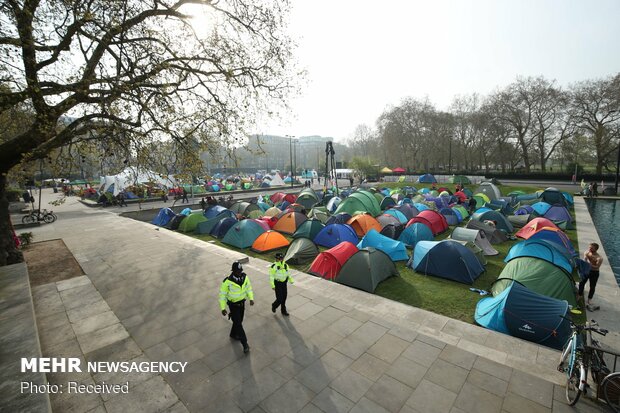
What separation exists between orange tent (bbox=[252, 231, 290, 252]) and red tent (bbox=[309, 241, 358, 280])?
163 inches

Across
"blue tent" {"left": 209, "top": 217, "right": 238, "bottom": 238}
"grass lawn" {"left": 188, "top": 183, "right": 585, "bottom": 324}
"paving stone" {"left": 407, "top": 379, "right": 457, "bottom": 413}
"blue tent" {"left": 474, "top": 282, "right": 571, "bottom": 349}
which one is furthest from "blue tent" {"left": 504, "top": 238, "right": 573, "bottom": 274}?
"blue tent" {"left": 209, "top": 217, "right": 238, "bottom": 238}

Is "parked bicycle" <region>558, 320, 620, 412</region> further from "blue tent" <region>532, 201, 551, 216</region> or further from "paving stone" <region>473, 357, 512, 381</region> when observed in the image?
"blue tent" <region>532, 201, 551, 216</region>

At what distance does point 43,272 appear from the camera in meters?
10.5

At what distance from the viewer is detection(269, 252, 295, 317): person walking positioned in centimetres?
689

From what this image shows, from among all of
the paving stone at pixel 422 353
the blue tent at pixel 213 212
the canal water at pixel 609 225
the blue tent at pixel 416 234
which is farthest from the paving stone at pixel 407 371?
the blue tent at pixel 213 212

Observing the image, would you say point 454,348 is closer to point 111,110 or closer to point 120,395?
point 120,395

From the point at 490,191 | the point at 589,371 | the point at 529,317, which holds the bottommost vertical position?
the point at 589,371

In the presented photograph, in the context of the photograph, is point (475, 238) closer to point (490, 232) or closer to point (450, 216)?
point (490, 232)

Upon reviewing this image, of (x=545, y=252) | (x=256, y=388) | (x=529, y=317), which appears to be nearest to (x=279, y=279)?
(x=256, y=388)

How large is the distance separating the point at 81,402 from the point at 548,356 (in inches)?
334

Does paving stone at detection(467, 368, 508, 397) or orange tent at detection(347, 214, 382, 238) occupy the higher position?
orange tent at detection(347, 214, 382, 238)

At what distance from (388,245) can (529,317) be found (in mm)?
5874

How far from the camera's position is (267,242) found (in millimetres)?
13953

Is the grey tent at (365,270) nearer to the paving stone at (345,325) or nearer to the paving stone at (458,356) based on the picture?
the paving stone at (345,325)
